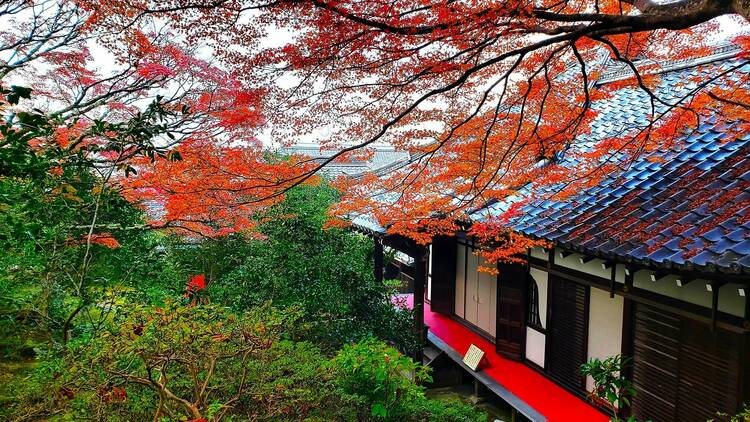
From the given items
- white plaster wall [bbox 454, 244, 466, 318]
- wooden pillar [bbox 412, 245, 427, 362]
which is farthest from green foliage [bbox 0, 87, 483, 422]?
white plaster wall [bbox 454, 244, 466, 318]

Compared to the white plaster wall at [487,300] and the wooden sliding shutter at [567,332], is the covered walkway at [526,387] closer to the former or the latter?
the wooden sliding shutter at [567,332]

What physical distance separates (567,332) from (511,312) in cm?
139

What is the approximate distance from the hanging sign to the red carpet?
218 millimetres

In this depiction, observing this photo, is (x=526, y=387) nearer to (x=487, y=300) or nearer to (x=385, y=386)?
(x=487, y=300)

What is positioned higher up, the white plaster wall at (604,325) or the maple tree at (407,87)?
the maple tree at (407,87)

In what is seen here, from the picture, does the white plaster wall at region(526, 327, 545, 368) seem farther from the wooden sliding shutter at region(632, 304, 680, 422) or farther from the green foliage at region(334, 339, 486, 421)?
the green foliage at region(334, 339, 486, 421)

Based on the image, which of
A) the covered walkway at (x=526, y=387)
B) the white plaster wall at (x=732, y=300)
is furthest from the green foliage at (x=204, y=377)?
the white plaster wall at (x=732, y=300)

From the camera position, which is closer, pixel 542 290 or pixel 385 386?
pixel 385 386

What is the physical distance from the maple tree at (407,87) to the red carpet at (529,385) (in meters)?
2.36

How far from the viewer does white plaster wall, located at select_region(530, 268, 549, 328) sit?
25.3 ft

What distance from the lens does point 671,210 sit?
478 centimetres

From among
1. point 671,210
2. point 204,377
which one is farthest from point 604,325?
point 204,377

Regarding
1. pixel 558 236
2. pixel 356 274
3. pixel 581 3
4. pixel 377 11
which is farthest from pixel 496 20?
pixel 356 274

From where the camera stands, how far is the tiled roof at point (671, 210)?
3.92 m
